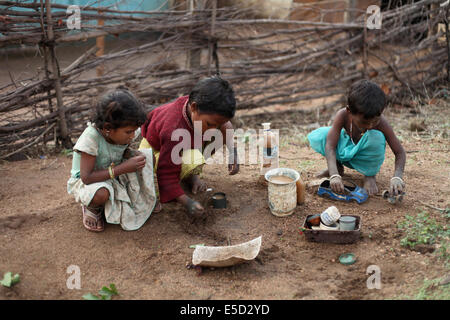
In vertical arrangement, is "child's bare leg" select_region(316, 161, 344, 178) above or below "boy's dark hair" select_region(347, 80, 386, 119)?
below

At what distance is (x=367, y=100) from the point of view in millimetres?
2551

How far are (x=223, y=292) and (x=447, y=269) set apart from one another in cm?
106

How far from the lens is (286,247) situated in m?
2.36

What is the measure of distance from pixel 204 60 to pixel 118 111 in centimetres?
293

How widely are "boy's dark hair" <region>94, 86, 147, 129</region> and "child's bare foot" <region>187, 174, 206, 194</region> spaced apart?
32.2 inches

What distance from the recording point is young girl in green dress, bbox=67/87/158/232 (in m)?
2.24

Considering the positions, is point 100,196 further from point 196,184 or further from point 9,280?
point 196,184

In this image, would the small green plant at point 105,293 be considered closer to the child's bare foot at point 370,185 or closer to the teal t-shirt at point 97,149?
the teal t-shirt at point 97,149

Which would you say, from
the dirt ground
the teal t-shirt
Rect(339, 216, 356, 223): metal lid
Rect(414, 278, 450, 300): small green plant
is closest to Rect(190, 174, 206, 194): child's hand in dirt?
the dirt ground

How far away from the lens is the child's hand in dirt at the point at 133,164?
7.75ft

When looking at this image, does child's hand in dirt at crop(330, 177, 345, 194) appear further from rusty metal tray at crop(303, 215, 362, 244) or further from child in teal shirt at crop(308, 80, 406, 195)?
rusty metal tray at crop(303, 215, 362, 244)

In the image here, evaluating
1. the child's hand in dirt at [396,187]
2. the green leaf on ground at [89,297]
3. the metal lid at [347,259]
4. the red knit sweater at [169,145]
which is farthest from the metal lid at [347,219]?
the green leaf on ground at [89,297]

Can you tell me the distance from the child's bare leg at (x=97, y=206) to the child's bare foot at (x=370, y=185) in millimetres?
1742

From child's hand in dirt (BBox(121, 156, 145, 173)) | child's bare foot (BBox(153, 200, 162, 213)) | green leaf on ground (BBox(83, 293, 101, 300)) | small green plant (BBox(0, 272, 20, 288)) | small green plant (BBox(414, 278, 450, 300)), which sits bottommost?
green leaf on ground (BBox(83, 293, 101, 300))
